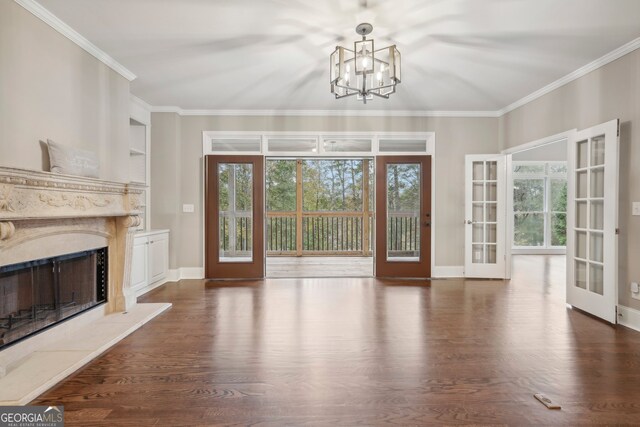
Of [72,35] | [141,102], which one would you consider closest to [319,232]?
[141,102]

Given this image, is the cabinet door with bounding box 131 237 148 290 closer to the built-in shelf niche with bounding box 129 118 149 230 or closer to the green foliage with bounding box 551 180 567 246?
the built-in shelf niche with bounding box 129 118 149 230

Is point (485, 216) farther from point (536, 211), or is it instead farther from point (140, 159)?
point (140, 159)

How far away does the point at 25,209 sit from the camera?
7.27 feet

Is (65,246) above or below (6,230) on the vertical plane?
below

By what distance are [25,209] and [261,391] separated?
1.98m

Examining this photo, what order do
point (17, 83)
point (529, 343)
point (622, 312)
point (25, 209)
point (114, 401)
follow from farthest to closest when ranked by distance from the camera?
point (622, 312) < point (529, 343) < point (17, 83) < point (25, 209) < point (114, 401)

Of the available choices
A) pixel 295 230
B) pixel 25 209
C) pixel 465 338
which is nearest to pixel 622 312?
pixel 465 338

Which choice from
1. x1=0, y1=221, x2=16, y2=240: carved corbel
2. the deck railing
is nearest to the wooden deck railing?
the deck railing

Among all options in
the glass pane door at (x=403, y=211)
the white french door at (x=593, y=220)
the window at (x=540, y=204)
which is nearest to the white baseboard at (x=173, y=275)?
the glass pane door at (x=403, y=211)

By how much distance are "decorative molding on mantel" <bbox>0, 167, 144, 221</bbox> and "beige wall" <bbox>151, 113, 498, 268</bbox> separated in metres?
1.80

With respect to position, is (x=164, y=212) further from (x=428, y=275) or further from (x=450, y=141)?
(x=450, y=141)

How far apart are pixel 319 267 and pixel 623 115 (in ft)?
16.1

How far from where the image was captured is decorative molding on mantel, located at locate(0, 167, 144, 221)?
207 centimetres

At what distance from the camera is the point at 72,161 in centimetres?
288
